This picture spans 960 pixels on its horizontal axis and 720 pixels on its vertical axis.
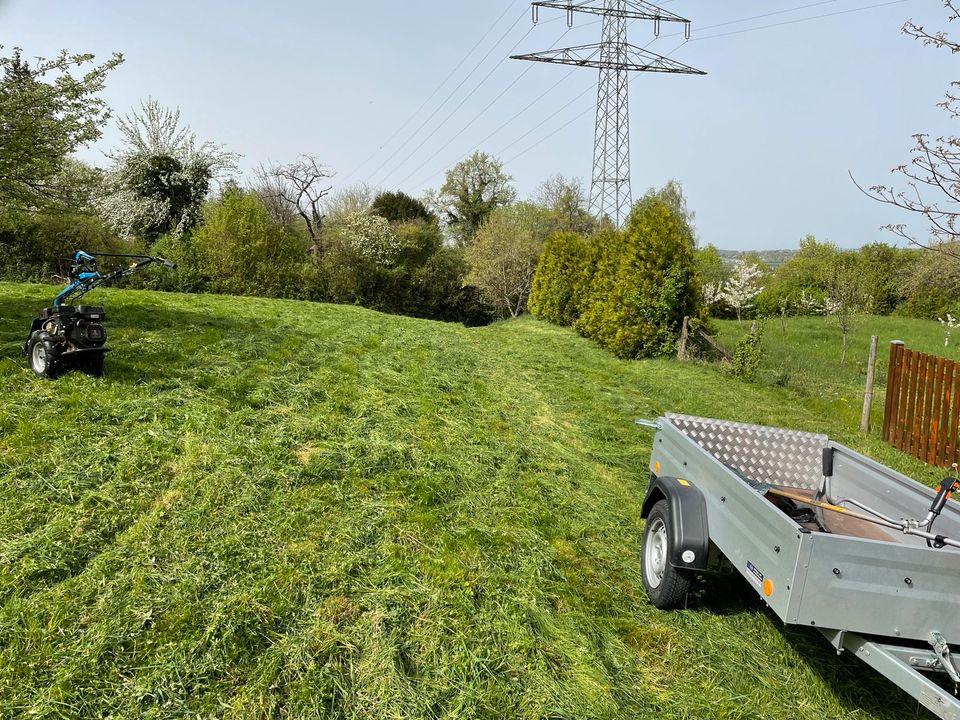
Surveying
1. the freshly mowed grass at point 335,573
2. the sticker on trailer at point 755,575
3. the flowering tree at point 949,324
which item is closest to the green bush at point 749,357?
the freshly mowed grass at point 335,573

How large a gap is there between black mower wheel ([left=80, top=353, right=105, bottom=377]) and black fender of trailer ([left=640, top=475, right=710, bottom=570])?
5.72m

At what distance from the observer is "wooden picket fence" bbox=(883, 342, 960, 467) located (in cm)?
647

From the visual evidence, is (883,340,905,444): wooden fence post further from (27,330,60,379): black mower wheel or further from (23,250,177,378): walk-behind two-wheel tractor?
(27,330,60,379): black mower wheel

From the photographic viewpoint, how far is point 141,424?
491cm

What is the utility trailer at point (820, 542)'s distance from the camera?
2227mm

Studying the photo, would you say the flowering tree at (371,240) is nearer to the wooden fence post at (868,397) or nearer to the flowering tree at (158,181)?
the flowering tree at (158,181)

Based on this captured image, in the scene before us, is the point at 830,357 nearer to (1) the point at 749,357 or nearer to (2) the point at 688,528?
(1) the point at 749,357

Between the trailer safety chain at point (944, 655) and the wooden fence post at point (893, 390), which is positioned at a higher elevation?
the wooden fence post at point (893, 390)

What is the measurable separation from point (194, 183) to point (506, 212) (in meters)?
14.9

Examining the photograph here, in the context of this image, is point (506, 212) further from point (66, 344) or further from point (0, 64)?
point (66, 344)

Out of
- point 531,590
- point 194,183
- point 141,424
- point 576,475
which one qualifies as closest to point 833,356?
point 576,475

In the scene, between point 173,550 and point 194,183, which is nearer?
point 173,550

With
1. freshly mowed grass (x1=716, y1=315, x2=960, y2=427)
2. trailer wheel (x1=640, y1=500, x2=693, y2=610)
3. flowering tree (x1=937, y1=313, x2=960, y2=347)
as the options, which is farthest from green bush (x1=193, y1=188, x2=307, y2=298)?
flowering tree (x1=937, y1=313, x2=960, y2=347)

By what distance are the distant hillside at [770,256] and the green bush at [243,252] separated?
913 inches
